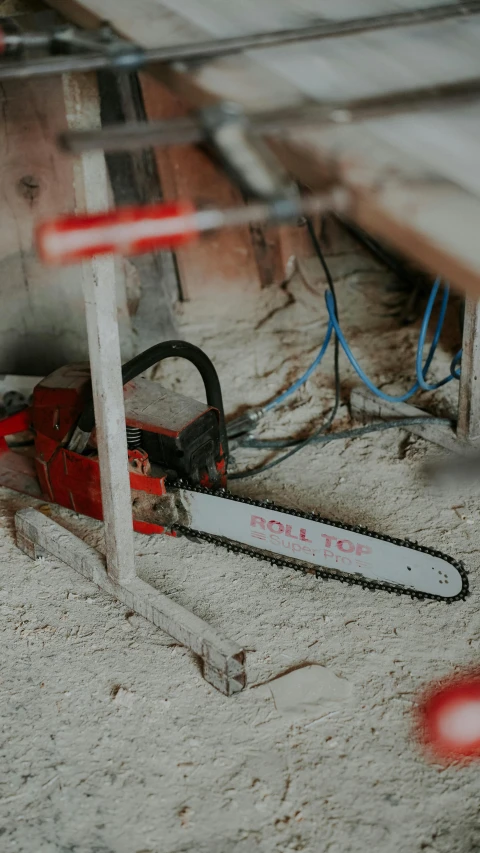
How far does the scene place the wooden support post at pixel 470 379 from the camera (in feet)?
10.3

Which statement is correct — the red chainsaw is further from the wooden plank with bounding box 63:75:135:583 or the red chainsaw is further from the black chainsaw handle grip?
the wooden plank with bounding box 63:75:135:583

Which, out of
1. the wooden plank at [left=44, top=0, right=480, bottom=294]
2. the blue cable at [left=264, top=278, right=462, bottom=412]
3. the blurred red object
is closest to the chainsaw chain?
the blurred red object

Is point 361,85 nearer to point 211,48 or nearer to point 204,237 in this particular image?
point 211,48

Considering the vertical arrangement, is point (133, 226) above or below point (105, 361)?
above

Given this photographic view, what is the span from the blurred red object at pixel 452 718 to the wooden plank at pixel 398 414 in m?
1.24

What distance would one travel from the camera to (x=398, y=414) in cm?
370

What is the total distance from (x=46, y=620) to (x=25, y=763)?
0.58 metres

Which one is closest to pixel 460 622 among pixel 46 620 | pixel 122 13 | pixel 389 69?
pixel 46 620

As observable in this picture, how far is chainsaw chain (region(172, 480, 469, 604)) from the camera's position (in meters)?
2.58

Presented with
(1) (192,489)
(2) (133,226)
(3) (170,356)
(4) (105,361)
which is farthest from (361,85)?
(1) (192,489)

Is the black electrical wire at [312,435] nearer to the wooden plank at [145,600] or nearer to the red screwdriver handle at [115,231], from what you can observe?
the wooden plank at [145,600]

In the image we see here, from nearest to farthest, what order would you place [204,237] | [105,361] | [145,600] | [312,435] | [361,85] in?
[361,85]
[105,361]
[145,600]
[312,435]
[204,237]

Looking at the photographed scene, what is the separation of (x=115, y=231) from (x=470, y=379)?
2.40 meters

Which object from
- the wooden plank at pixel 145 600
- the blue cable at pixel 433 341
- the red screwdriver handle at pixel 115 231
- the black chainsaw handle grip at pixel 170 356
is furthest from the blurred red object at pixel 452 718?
the red screwdriver handle at pixel 115 231
